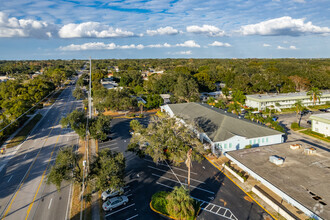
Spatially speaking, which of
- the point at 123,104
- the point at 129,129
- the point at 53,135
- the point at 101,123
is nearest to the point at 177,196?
the point at 101,123

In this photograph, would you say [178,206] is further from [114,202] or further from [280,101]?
[280,101]

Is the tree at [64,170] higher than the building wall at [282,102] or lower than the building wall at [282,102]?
lower

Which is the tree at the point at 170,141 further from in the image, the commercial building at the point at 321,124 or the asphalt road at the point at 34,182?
the commercial building at the point at 321,124

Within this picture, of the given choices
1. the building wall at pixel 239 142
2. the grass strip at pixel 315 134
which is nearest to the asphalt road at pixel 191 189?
the building wall at pixel 239 142

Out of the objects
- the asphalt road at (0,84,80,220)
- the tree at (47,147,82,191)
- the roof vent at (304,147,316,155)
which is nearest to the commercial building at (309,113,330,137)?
the roof vent at (304,147,316,155)

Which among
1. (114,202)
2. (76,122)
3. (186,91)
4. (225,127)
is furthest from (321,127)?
(76,122)

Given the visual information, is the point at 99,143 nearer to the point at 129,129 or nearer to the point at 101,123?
the point at 101,123

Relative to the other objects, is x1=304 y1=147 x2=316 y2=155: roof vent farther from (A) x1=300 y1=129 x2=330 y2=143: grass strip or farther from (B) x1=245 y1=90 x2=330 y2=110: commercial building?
(B) x1=245 y1=90 x2=330 y2=110: commercial building
